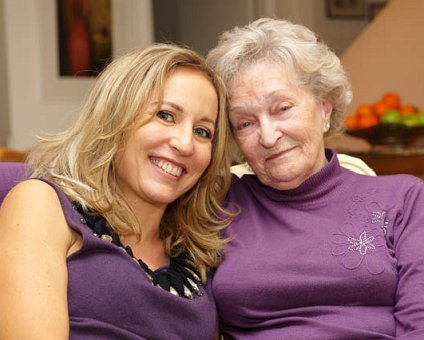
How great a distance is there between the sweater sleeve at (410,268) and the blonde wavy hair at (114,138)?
1.40ft

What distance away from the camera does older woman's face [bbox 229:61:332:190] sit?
5.85ft

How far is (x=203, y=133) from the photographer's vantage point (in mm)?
1741

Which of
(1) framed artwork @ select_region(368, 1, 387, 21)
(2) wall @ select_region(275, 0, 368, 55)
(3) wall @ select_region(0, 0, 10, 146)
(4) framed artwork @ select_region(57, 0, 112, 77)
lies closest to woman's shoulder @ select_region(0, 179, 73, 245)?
(3) wall @ select_region(0, 0, 10, 146)

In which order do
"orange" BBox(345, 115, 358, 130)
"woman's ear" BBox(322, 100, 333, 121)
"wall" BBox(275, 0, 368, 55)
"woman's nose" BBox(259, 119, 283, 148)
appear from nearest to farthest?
"woman's nose" BBox(259, 119, 283, 148) → "woman's ear" BBox(322, 100, 333, 121) → "orange" BBox(345, 115, 358, 130) → "wall" BBox(275, 0, 368, 55)

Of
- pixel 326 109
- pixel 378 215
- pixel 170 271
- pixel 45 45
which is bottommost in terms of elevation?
pixel 170 271

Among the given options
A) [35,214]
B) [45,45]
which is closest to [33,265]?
[35,214]

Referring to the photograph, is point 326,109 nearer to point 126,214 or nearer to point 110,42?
point 126,214

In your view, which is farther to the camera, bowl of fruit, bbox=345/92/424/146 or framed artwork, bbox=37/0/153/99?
framed artwork, bbox=37/0/153/99

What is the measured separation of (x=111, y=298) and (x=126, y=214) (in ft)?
0.73

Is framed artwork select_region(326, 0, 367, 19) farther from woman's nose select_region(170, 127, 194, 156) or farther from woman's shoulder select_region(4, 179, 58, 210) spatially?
woman's shoulder select_region(4, 179, 58, 210)

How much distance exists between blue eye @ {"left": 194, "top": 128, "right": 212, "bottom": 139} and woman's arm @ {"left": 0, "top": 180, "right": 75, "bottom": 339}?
0.40 meters

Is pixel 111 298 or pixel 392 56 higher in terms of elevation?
pixel 392 56

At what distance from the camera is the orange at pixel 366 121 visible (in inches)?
127

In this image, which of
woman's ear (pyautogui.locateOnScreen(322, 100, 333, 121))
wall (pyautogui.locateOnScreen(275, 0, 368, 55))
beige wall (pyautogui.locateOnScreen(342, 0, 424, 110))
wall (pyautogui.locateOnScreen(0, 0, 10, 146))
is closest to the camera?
woman's ear (pyautogui.locateOnScreen(322, 100, 333, 121))
